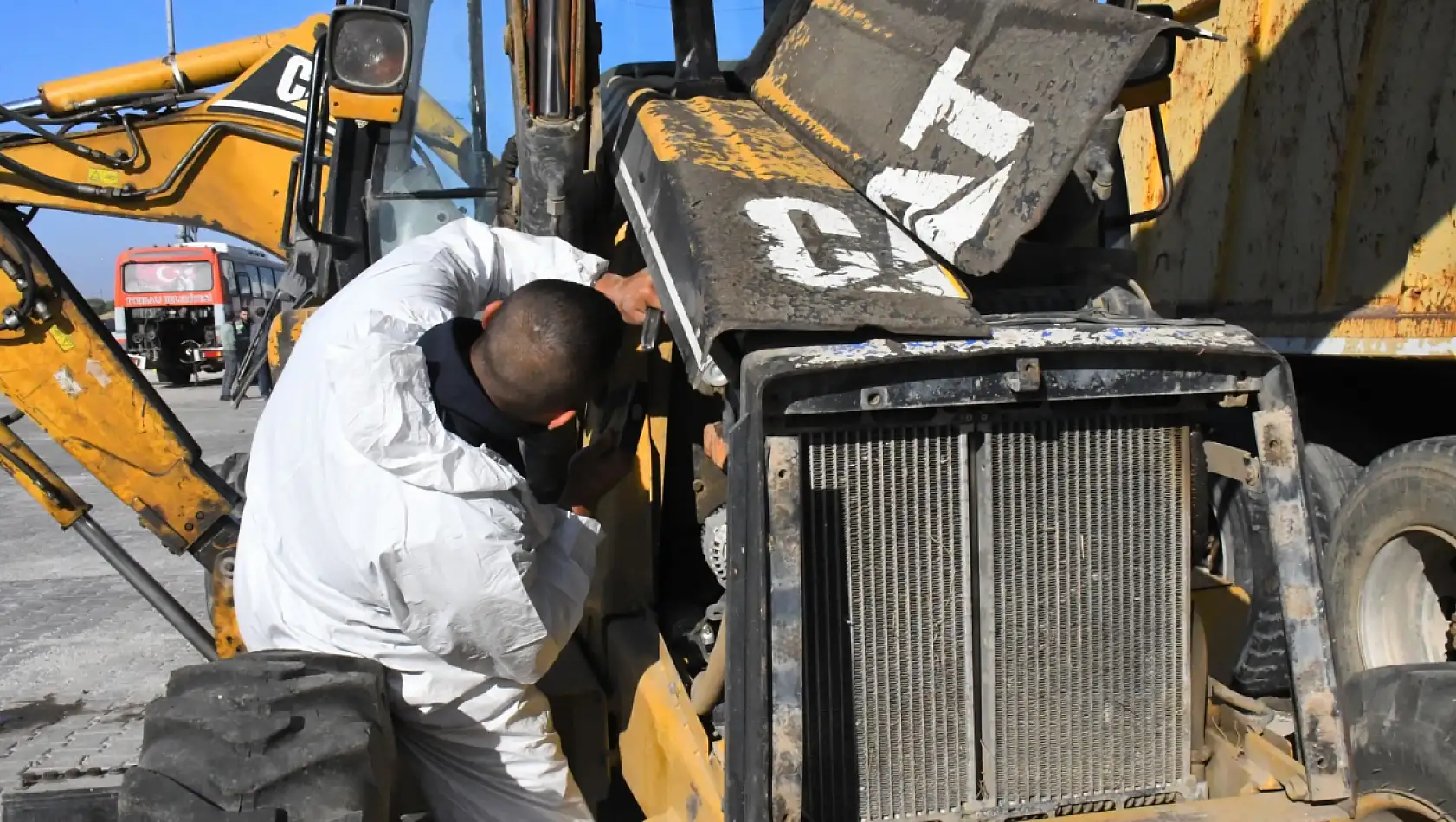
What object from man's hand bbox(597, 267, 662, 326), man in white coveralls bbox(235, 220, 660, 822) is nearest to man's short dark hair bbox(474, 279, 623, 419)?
man in white coveralls bbox(235, 220, 660, 822)

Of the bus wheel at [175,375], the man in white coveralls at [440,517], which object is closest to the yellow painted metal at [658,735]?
the man in white coveralls at [440,517]

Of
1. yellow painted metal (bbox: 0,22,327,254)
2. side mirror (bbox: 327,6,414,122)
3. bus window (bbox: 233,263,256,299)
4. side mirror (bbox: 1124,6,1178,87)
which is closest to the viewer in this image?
side mirror (bbox: 1124,6,1178,87)

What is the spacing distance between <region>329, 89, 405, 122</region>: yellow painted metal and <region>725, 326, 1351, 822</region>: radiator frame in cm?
192

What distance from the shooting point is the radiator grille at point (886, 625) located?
212cm

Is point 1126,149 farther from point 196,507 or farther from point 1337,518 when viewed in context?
point 196,507

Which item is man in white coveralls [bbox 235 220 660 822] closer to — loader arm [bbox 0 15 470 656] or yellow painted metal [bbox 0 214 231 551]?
loader arm [bbox 0 15 470 656]

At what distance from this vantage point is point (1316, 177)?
450 cm

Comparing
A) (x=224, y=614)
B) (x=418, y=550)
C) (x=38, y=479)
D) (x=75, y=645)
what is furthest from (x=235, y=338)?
(x=418, y=550)

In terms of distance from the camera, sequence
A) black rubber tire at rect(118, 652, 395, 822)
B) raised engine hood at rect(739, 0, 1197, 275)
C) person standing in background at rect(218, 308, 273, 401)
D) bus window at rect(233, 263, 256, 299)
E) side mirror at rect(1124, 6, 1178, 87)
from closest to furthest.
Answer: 1. black rubber tire at rect(118, 652, 395, 822)
2. raised engine hood at rect(739, 0, 1197, 275)
3. side mirror at rect(1124, 6, 1178, 87)
4. person standing in background at rect(218, 308, 273, 401)
5. bus window at rect(233, 263, 256, 299)

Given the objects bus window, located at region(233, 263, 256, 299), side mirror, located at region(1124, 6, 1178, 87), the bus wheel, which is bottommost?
the bus wheel

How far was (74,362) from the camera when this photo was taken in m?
4.48

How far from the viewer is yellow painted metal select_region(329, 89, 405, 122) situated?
3.48m

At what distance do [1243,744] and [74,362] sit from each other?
4.10 meters

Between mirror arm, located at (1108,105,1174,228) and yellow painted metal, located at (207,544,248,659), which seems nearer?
mirror arm, located at (1108,105,1174,228)
